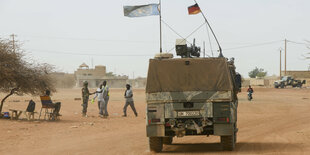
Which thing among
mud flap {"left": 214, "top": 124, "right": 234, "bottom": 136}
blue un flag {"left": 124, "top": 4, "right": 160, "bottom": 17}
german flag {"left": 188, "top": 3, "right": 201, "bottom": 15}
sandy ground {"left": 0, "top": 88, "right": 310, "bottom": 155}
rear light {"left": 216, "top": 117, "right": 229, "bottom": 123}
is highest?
blue un flag {"left": 124, "top": 4, "right": 160, "bottom": 17}

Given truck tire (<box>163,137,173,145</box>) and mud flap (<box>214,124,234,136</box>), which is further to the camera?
truck tire (<box>163,137,173,145</box>)

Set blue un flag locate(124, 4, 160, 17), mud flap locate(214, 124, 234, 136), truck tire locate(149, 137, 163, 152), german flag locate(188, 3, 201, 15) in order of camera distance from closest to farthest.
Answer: mud flap locate(214, 124, 234, 136) → truck tire locate(149, 137, 163, 152) → german flag locate(188, 3, 201, 15) → blue un flag locate(124, 4, 160, 17)

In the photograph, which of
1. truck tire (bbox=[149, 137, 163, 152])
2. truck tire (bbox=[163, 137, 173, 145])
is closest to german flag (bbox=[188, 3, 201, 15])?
truck tire (bbox=[163, 137, 173, 145])

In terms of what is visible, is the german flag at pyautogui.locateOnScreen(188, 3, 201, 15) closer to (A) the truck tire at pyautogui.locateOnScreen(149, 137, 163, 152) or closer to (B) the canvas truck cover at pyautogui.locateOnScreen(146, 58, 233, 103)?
(B) the canvas truck cover at pyautogui.locateOnScreen(146, 58, 233, 103)

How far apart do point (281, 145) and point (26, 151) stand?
6612mm

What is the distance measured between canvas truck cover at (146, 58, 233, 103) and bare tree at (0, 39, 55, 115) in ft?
38.8

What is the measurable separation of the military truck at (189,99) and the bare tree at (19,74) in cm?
1199

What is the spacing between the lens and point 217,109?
12211mm

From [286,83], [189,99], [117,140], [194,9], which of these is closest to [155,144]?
[189,99]

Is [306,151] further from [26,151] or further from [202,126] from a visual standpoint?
[26,151]

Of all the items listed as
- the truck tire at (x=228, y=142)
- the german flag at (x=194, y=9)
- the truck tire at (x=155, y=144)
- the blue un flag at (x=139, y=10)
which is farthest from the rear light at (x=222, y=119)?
the blue un flag at (x=139, y=10)

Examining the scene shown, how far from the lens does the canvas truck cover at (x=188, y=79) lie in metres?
12.4

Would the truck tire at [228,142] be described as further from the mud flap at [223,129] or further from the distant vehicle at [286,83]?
the distant vehicle at [286,83]

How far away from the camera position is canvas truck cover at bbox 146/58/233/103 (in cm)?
1244
